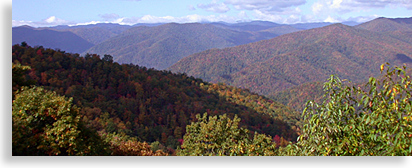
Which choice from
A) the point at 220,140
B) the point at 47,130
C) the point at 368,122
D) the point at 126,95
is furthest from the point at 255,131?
the point at 126,95

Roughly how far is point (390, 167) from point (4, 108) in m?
6.86

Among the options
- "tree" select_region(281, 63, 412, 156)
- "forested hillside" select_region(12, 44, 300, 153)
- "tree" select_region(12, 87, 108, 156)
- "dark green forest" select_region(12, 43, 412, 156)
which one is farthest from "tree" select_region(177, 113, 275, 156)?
"forested hillside" select_region(12, 44, 300, 153)

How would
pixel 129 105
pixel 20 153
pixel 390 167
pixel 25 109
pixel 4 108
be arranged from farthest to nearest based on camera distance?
pixel 129 105 < pixel 25 109 < pixel 20 153 < pixel 4 108 < pixel 390 167

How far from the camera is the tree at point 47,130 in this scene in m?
7.54

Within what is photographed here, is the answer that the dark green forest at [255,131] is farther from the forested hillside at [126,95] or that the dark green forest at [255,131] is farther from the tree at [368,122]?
the forested hillside at [126,95]

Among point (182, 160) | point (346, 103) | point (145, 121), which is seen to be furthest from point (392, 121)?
point (145, 121)

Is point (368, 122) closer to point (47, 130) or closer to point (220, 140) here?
point (220, 140)

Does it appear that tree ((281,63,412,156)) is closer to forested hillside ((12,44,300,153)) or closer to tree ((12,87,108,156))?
tree ((12,87,108,156))

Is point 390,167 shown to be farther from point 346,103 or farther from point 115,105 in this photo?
point 115,105

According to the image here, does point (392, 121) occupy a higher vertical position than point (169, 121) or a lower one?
higher

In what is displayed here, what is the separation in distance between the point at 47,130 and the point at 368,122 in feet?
29.3

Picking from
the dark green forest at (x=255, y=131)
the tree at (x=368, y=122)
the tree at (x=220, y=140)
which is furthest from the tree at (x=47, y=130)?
the tree at (x=368, y=122)

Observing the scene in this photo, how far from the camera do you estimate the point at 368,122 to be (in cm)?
488

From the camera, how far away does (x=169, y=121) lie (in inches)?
2216
